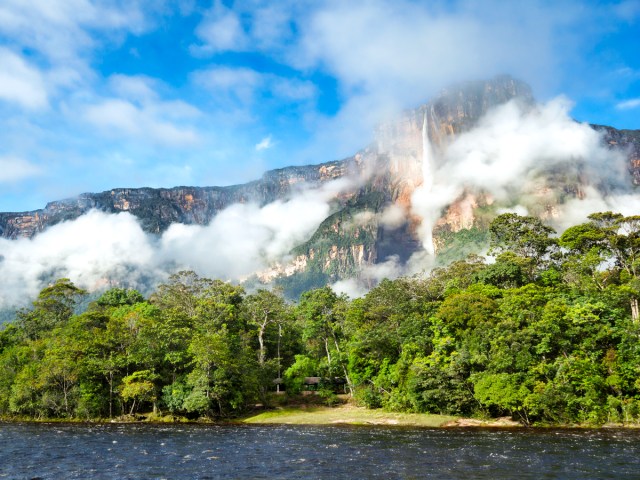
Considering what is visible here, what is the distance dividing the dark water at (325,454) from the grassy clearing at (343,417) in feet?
20.5

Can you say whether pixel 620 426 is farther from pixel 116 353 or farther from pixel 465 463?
pixel 116 353

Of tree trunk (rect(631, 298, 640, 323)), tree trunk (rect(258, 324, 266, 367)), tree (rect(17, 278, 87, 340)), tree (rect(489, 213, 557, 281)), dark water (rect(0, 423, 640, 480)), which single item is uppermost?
tree (rect(489, 213, 557, 281))

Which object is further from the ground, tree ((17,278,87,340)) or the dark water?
tree ((17,278,87,340))

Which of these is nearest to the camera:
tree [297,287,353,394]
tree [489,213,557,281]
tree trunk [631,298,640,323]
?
tree trunk [631,298,640,323]

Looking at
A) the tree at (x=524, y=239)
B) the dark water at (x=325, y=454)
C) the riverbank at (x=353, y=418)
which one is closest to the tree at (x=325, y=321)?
the riverbank at (x=353, y=418)

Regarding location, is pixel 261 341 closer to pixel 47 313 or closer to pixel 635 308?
pixel 635 308

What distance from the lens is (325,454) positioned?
36781mm

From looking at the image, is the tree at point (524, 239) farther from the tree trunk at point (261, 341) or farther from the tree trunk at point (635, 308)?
the tree trunk at point (261, 341)

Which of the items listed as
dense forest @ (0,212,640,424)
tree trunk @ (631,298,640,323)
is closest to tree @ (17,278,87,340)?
dense forest @ (0,212,640,424)

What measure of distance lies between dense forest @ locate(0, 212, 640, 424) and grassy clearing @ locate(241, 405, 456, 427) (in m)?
2.27

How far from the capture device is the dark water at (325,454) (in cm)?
2995

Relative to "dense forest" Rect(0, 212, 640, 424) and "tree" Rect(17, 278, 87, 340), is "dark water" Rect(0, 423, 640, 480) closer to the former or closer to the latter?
"dense forest" Rect(0, 212, 640, 424)

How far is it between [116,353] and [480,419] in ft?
161

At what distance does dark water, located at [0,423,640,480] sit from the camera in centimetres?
2995
